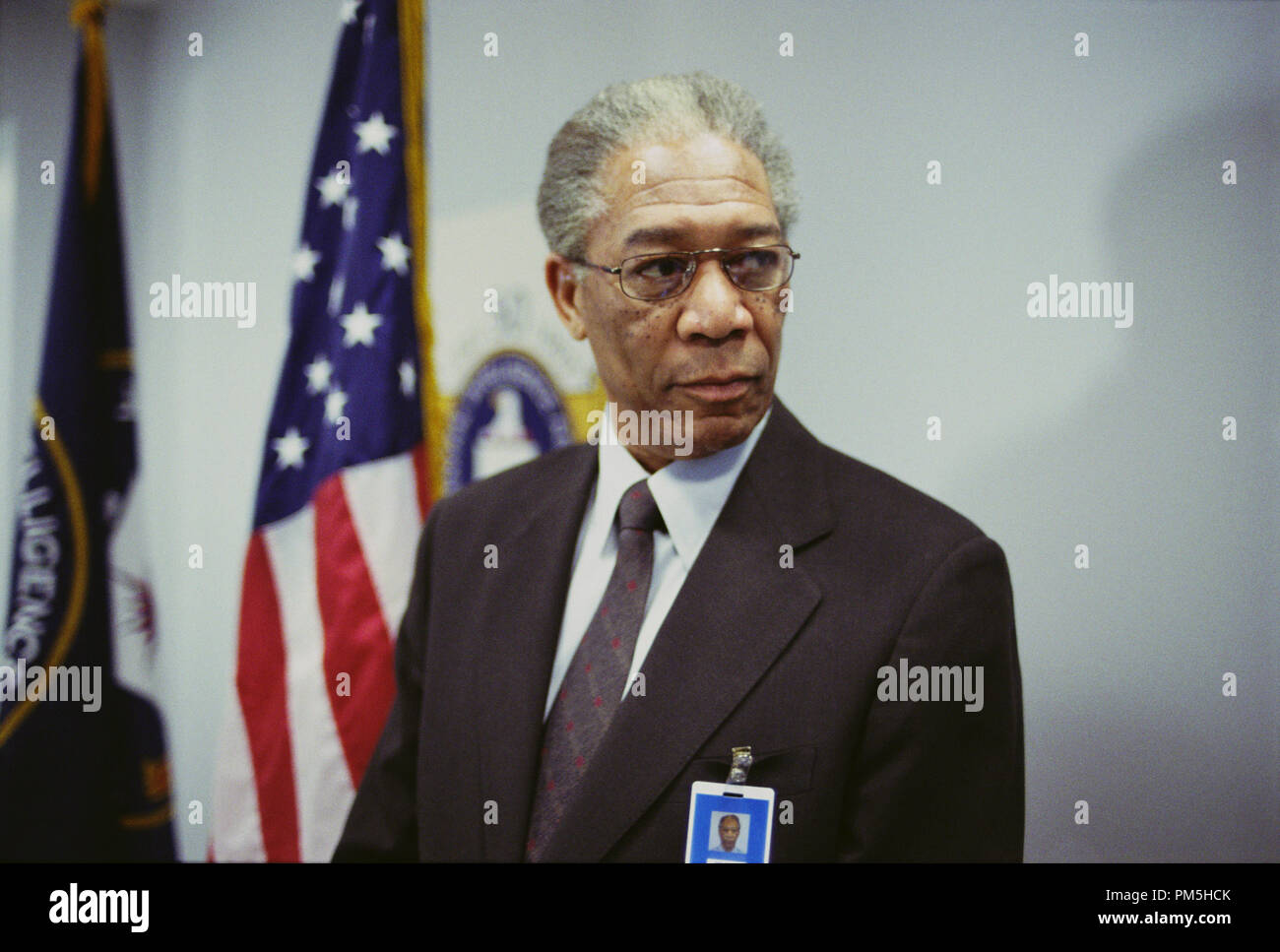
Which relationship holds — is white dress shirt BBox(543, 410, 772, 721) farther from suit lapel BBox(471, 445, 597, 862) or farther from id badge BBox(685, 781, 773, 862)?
id badge BBox(685, 781, 773, 862)

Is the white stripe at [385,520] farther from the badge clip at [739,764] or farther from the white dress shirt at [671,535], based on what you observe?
the badge clip at [739,764]

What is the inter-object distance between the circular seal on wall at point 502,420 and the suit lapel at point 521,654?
1.26 ft

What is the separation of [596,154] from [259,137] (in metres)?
1.06

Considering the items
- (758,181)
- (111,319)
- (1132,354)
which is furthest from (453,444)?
(1132,354)

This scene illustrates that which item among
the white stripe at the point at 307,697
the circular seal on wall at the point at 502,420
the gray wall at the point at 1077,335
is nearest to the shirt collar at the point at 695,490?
the gray wall at the point at 1077,335

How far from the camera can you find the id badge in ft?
3.92

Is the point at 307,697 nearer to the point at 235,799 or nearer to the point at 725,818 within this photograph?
the point at 235,799

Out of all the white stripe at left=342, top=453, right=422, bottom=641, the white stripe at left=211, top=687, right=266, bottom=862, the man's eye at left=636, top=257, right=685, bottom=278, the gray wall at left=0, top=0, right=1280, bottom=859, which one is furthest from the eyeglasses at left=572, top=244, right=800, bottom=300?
the white stripe at left=211, top=687, right=266, bottom=862

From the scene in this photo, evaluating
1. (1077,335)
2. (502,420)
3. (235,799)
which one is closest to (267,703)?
(235,799)

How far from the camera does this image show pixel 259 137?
2.03 meters

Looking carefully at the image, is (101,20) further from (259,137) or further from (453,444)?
(453,444)

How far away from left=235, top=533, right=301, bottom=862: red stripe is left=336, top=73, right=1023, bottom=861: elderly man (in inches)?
19.6

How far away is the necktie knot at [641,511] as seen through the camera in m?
1.35

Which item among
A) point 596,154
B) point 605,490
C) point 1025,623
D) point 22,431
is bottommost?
point 1025,623
